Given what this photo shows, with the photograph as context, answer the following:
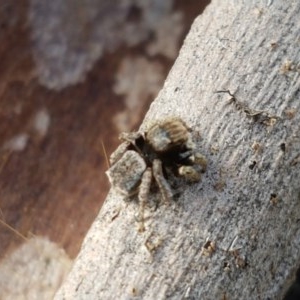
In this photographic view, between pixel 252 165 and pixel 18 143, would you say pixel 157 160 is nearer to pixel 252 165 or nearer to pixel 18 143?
pixel 252 165

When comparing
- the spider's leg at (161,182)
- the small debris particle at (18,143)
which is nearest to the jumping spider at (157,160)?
the spider's leg at (161,182)

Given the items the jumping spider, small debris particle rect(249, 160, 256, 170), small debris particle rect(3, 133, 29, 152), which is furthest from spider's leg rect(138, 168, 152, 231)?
small debris particle rect(3, 133, 29, 152)

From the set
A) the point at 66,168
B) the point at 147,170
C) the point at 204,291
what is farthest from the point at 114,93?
the point at 204,291

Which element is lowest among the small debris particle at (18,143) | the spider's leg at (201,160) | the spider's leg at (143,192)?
the small debris particle at (18,143)

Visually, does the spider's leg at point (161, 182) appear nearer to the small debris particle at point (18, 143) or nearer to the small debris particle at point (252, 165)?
the small debris particle at point (252, 165)

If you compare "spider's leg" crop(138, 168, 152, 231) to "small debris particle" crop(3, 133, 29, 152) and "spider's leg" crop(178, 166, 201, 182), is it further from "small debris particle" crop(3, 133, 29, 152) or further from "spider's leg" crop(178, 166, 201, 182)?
"small debris particle" crop(3, 133, 29, 152)

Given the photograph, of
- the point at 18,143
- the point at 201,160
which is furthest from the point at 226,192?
the point at 18,143

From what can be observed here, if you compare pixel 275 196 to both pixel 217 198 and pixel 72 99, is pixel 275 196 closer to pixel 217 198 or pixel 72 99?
pixel 217 198

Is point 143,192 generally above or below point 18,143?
above
